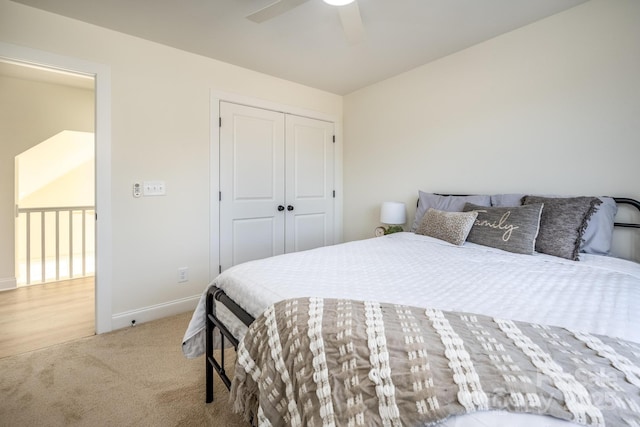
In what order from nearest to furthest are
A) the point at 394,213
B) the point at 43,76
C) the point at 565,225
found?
the point at 565,225 → the point at 394,213 → the point at 43,76

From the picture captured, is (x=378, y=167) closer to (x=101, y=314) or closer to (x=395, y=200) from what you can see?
(x=395, y=200)

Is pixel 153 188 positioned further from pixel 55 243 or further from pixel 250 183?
pixel 55 243

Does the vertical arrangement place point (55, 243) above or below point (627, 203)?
below

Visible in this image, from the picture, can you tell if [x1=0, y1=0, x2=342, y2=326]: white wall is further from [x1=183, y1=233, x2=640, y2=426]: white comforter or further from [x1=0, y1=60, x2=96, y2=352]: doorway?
[x1=183, y1=233, x2=640, y2=426]: white comforter

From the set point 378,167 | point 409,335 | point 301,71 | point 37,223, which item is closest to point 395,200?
point 378,167

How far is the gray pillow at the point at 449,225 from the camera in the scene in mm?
2045

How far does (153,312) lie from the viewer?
2.56 meters

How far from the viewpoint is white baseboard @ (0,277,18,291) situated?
10.4 feet

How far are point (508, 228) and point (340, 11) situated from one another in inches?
66.8

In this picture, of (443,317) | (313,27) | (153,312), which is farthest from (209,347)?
(313,27)

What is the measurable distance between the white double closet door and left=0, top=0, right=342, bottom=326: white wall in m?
0.23

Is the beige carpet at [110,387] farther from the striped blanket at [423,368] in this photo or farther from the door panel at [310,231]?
the door panel at [310,231]

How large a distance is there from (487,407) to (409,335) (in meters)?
0.23

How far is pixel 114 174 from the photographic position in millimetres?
2350
